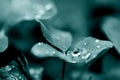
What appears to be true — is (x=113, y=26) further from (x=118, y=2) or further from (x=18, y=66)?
(x=18, y=66)

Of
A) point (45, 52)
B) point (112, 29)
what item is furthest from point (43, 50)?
point (112, 29)

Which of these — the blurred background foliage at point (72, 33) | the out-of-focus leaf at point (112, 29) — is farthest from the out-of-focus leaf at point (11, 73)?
the out-of-focus leaf at point (112, 29)

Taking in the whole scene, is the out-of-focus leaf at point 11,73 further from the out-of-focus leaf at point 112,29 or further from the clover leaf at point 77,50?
the out-of-focus leaf at point 112,29

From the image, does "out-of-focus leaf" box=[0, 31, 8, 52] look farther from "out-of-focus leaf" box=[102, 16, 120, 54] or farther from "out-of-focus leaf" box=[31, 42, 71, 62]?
"out-of-focus leaf" box=[102, 16, 120, 54]

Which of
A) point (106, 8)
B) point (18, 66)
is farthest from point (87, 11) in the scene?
point (18, 66)

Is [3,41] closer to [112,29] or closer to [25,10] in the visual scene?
[25,10]

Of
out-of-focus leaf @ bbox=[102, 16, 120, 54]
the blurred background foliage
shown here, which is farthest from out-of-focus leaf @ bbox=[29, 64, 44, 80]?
out-of-focus leaf @ bbox=[102, 16, 120, 54]
